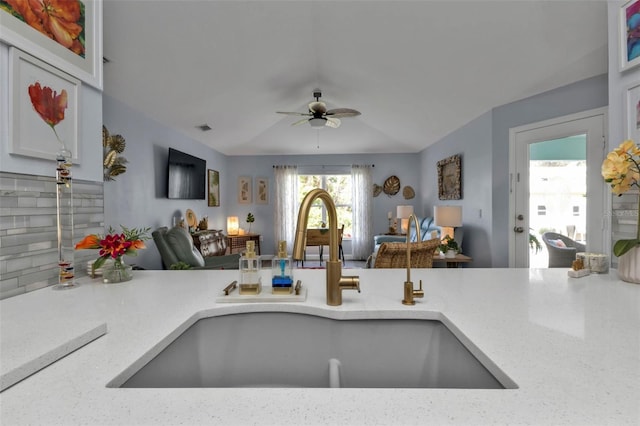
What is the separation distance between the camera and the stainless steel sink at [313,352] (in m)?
0.80

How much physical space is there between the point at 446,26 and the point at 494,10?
364 millimetres

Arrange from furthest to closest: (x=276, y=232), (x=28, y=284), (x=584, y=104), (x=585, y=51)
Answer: (x=276, y=232) → (x=584, y=104) → (x=585, y=51) → (x=28, y=284)

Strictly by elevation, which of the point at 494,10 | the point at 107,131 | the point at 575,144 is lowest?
the point at 575,144

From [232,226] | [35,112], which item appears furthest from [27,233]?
[232,226]

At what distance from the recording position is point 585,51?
250 cm

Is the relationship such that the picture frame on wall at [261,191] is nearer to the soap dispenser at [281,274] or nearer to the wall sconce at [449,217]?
the wall sconce at [449,217]

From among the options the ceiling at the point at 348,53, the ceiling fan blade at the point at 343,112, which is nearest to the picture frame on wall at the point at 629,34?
the ceiling at the point at 348,53

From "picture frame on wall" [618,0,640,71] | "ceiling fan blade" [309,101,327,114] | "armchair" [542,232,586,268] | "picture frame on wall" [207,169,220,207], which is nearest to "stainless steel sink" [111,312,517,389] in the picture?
"picture frame on wall" [618,0,640,71]

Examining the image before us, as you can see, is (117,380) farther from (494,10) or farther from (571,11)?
(571,11)

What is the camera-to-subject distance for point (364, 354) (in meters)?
0.84

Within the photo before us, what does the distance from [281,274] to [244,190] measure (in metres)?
6.16

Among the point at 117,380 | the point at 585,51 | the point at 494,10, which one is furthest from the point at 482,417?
the point at 585,51

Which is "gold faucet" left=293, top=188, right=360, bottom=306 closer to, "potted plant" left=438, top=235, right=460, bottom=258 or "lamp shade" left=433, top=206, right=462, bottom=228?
"potted plant" left=438, top=235, right=460, bottom=258

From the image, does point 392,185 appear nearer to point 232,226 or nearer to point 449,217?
point 449,217
